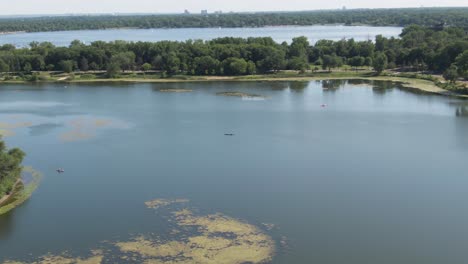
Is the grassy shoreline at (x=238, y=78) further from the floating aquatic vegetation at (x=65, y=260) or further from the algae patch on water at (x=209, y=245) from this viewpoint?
the floating aquatic vegetation at (x=65, y=260)

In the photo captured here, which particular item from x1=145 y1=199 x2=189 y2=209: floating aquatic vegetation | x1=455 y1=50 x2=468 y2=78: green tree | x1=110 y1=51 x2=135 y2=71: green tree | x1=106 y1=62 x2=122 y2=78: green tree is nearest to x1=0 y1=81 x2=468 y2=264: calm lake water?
x1=145 y1=199 x2=189 y2=209: floating aquatic vegetation

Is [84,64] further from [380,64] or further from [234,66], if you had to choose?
[380,64]

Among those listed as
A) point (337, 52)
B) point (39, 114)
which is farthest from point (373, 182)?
point (337, 52)

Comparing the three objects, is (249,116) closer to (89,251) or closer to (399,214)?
(399,214)

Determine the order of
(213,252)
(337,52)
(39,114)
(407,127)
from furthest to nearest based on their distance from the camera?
(337,52) → (39,114) → (407,127) → (213,252)

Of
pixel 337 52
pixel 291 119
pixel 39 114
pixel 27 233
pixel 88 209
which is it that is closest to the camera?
pixel 27 233

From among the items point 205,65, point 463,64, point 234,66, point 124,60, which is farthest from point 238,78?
point 463,64

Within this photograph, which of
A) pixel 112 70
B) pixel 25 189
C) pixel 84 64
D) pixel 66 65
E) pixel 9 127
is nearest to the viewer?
pixel 25 189
